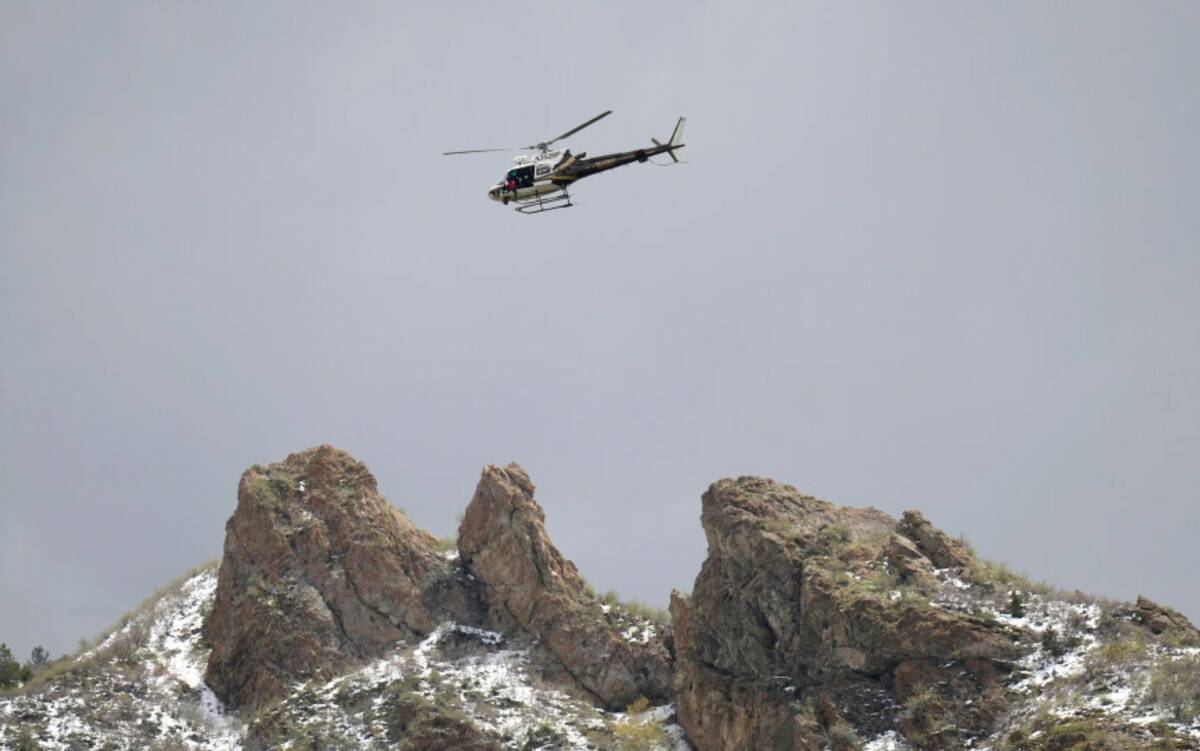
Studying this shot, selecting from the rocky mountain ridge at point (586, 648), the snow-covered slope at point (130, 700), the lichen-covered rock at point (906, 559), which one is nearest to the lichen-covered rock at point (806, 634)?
the rocky mountain ridge at point (586, 648)

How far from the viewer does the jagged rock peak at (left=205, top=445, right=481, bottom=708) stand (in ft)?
239

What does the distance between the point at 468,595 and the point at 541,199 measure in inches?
828

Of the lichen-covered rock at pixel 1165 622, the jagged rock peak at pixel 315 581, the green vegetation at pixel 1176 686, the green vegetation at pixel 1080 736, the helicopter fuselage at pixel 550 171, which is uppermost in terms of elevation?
the helicopter fuselage at pixel 550 171

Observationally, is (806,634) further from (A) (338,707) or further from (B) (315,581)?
(B) (315,581)

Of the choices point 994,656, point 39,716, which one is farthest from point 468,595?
point 994,656

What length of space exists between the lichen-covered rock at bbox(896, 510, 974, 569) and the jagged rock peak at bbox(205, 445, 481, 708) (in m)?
22.6

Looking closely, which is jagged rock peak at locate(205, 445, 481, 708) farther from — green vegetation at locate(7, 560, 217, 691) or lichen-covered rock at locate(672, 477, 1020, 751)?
lichen-covered rock at locate(672, 477, 1020, 751)

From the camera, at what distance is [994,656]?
57344 millimetres

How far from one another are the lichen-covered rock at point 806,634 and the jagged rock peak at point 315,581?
14.8 meters

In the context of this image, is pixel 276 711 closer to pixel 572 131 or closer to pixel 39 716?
pixel 39 716

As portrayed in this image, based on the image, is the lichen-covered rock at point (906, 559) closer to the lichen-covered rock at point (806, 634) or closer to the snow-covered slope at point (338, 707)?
the lichen-covered rock at point (806, 634)

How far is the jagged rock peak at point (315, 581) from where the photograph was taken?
239ft

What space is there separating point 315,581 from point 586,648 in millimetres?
14029

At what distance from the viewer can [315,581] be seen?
247 ft
